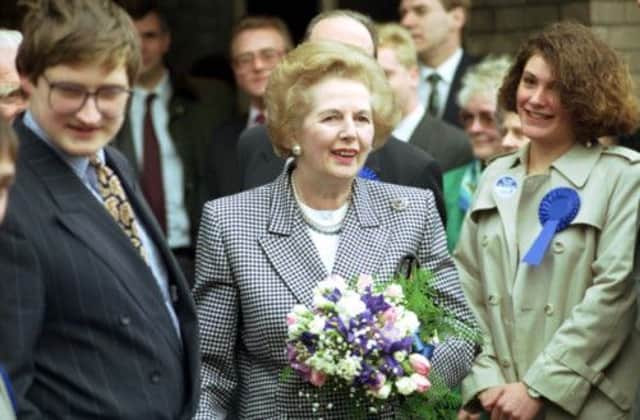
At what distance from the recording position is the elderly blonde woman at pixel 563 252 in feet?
22.2

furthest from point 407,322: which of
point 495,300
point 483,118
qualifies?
point 483,118

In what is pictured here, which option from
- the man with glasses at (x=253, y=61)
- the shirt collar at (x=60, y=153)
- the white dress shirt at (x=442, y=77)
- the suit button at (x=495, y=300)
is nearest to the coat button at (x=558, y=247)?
the suit button at (x=495, y=300)

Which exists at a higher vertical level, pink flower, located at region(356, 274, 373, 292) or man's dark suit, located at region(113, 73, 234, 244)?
pink flower, located at region(356, 274, 373, 292)

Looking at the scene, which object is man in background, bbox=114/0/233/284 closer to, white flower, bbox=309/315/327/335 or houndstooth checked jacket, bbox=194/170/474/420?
houndstooth checked jacket, bbox=194/170/474/420

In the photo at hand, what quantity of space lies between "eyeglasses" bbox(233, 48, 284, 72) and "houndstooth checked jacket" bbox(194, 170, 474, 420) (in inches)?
133

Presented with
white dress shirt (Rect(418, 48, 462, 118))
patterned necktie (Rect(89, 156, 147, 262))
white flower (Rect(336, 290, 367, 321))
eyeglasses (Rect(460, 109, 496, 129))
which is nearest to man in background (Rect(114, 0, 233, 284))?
white dress shirt (Rect(418, 48, 462, 118))

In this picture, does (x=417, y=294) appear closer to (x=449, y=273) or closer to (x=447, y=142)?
(x=449, y=273)

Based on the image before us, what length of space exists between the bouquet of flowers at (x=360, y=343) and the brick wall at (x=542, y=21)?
4.49 m

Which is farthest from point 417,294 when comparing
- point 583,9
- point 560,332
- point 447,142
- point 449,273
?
point 583,9

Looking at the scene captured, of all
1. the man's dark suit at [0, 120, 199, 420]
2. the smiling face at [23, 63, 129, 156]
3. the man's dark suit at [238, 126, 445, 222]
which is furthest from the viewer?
the man's dark suit at [238, 126, 445, 222]

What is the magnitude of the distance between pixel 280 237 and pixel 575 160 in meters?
1.42

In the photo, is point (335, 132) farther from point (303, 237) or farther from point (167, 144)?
point (167, 144)

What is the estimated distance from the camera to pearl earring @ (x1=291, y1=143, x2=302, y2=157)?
6.33 meters

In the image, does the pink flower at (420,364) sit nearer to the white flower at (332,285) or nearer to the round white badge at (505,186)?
the white flower at (332,285)
